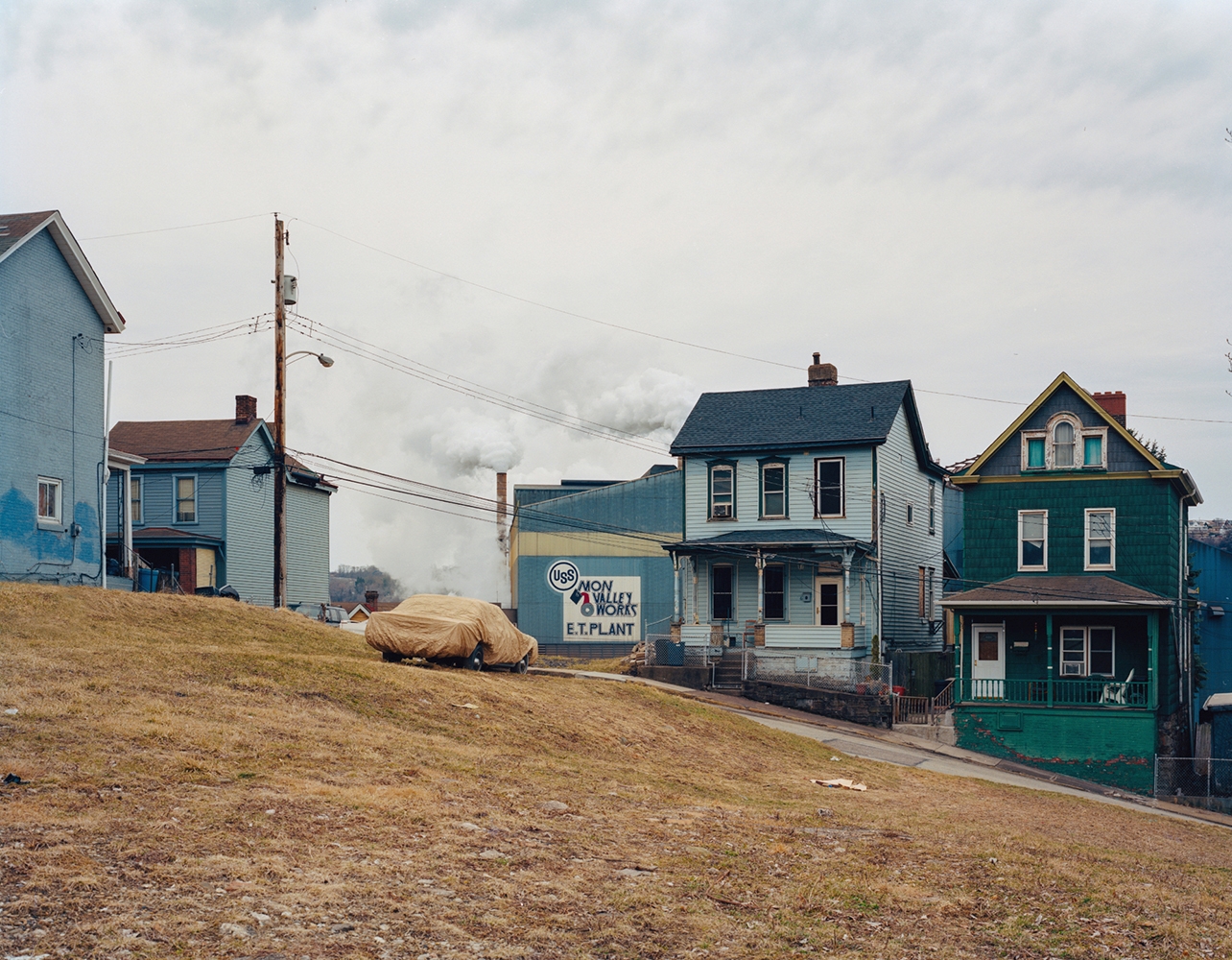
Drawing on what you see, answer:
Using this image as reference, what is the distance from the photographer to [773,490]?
39.2 m

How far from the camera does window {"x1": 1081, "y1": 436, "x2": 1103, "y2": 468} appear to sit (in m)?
33.9

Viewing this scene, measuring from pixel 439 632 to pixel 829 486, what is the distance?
1773 centimetres

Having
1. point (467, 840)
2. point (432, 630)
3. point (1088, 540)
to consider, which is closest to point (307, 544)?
point (432, 630)

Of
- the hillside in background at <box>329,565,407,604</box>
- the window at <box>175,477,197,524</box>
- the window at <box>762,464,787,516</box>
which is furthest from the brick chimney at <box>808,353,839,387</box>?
the hillside in background at <box>329,565,407,604</box>

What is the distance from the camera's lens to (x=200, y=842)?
31.2ft

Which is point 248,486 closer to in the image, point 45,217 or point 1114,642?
point 45,217

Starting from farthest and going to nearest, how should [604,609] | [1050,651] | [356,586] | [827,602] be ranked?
1. [356,586]
2. [604,609]
3. [827,602]
4. [1050,651]

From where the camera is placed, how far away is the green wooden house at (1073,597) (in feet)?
104

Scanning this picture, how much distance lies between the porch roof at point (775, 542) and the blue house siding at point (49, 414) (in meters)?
17.4

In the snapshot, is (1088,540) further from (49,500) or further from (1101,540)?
(49,500)

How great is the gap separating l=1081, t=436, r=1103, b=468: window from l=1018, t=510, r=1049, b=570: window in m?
1.91

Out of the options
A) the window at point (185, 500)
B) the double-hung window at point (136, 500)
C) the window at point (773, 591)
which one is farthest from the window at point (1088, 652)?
the double-hung window at point (136, 500)

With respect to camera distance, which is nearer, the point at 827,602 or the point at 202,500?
the point at 827,602

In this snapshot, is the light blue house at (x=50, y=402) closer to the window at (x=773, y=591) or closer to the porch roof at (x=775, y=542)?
the porch roof at (x=775, y=542)
